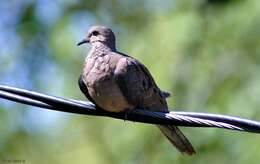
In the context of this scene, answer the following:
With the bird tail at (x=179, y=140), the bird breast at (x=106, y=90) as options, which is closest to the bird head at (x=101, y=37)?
the bird breast at (x=106, y=90)

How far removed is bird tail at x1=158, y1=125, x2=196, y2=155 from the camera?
210 inches

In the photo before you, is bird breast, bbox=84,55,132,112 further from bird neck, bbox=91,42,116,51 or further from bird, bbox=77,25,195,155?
bird neck, bbox=91,42,116,51

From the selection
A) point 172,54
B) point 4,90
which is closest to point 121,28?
point 172,54

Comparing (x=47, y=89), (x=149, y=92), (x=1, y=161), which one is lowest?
(x=1, y=161)

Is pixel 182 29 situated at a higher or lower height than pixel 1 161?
higher

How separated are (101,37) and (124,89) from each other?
89 centimetres

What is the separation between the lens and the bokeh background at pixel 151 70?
8.66m

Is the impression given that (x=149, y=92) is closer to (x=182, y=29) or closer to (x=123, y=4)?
(x=182, y=29)

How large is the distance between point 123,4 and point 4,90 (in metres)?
6.77

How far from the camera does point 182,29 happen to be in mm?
9258

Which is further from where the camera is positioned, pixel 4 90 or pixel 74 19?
pixel 74 19

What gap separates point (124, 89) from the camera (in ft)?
17.6

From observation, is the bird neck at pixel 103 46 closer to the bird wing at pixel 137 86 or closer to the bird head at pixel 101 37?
the bird head at pixel 101 37

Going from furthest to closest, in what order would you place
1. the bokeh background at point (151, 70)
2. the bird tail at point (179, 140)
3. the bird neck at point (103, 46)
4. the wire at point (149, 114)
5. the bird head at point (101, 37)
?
1. the bokeh background at point (151, 70)
2. the bird head at point (101, 37)
3. the bird neck at point (103, 46)
4. the bird tail at point (179, 140)
5. the wire at point (149, 114)
